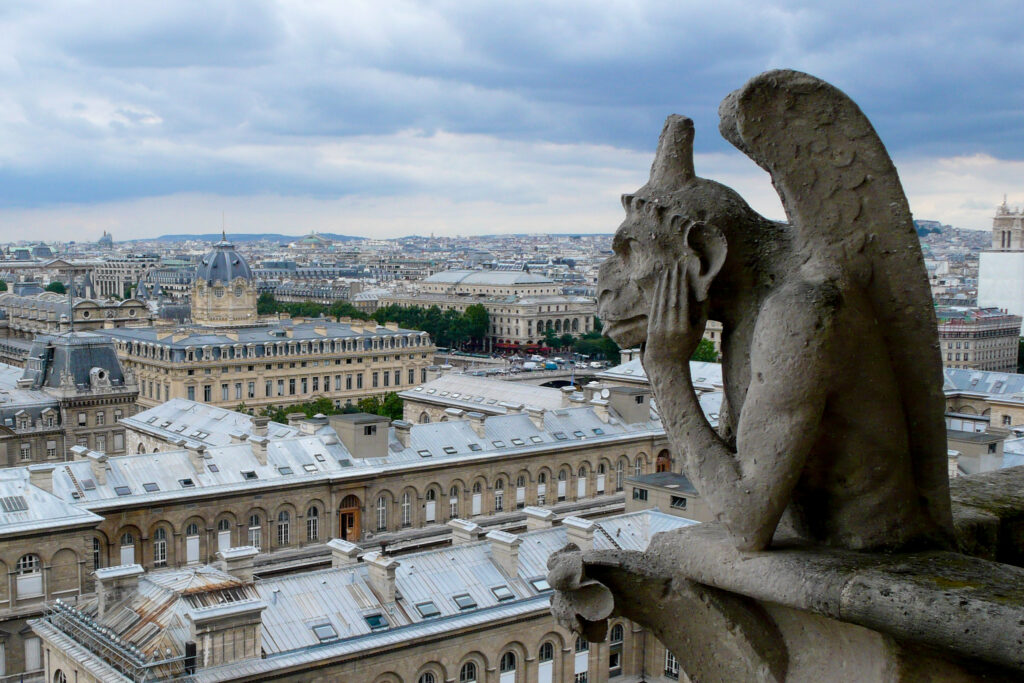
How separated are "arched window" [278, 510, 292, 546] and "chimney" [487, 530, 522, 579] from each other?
52.1ft

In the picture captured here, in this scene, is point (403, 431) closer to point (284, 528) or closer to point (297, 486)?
point (297, 486)

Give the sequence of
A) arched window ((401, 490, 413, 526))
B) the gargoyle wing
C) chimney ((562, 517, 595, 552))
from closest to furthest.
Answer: the gargoyle wing < chimney ((562, 517, 595, 552)) < arched window ((401, 490, 413, 526))

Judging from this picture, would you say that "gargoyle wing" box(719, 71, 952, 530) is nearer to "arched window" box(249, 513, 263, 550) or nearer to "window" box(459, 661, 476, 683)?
"window" box(459, 661, 476, 683)

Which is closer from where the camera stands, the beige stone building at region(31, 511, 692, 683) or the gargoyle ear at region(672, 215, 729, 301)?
the gargoyle ear at region(672, 215, 729, 301)

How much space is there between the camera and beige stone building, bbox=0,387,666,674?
39.6 meters

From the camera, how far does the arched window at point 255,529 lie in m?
46.9

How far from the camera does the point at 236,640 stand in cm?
2784

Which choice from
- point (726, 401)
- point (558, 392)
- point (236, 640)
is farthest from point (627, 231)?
point (558, 392)

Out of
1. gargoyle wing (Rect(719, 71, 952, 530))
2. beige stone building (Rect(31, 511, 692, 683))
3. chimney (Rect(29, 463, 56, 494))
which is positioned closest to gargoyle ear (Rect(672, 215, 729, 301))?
gargoyle wing (Rect(719, 71, 952, 530))

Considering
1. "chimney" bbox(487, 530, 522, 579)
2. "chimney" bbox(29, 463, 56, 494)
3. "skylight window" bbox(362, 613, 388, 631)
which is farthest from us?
"chimney" bbox(29, 463, 56, 494)

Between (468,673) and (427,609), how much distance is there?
2.12 metres

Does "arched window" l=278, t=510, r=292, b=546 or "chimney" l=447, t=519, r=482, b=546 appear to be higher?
"chimney" l=447, t=519, r=482, b=546

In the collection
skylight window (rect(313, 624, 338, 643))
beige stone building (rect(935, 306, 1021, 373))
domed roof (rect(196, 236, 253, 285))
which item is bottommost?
beige stone building (rect(935, 306, 1021, 373))

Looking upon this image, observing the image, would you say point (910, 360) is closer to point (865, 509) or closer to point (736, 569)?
point (865, 509)
